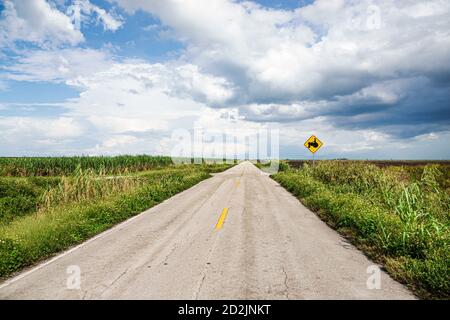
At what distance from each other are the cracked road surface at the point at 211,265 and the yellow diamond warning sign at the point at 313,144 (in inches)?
592

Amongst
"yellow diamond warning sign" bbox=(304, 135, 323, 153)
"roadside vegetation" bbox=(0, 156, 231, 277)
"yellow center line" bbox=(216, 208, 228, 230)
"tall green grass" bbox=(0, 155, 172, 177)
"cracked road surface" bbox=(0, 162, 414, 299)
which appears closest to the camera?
"cracked road surface" bbox=(0, 162, 414, 299)

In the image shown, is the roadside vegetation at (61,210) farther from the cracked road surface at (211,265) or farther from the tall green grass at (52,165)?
the tall green grass at (52,165)

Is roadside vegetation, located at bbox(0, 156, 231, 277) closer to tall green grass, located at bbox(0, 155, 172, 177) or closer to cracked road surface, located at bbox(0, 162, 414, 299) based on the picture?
cracked road surface, located at bbox(0, 162, 414, 299)

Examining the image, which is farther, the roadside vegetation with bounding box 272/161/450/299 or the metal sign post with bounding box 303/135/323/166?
the metal sign post with bounding box 303/135/323/166

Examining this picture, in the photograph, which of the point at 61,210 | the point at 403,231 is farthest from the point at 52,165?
the point at 403,231

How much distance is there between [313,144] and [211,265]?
20290mm

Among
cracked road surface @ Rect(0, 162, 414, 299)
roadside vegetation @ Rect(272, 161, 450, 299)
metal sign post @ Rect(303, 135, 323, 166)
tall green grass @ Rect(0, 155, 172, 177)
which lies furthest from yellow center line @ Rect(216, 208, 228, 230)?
tall green grass @ Rect(0, 155, 172, 177)

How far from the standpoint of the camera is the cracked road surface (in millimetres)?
4898

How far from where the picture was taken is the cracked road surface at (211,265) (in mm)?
4898

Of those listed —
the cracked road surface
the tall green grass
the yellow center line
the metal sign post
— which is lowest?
the cracked road surface

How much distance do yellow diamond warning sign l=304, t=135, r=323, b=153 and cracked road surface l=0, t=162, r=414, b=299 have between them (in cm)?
1504

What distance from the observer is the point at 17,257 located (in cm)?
661
